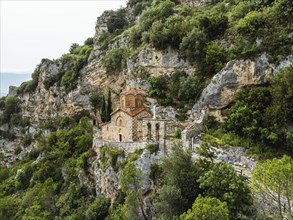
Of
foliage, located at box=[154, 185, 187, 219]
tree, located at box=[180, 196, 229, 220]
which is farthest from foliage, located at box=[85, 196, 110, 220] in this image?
tree, located at box=[180, 196, 229, 220]

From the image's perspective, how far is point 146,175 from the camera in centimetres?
2378

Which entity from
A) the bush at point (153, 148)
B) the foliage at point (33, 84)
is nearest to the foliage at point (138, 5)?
the foliage at point (33, 84)

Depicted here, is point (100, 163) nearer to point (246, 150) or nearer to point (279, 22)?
point (246, 150)

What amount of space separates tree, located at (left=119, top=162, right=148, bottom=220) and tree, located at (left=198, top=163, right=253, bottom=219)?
20.2 feet

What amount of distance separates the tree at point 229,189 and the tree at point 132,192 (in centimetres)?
616

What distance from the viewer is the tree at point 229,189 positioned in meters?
15.3

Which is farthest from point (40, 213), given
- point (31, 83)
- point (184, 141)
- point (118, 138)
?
point (31, 83)

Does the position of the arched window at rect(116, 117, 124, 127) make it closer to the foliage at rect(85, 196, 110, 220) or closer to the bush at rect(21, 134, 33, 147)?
the foliage at rect(85, 196, 110, 220)

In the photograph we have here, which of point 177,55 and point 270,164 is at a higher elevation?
point 177,55

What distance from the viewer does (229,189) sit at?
51.4ft

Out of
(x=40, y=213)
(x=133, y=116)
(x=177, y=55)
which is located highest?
(x=177, y=55)

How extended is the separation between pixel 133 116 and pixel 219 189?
14.6m

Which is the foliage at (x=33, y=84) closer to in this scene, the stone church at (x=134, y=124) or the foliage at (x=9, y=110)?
the foliage at (x=9, y=110)

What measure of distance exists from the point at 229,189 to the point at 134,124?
49.1ft
